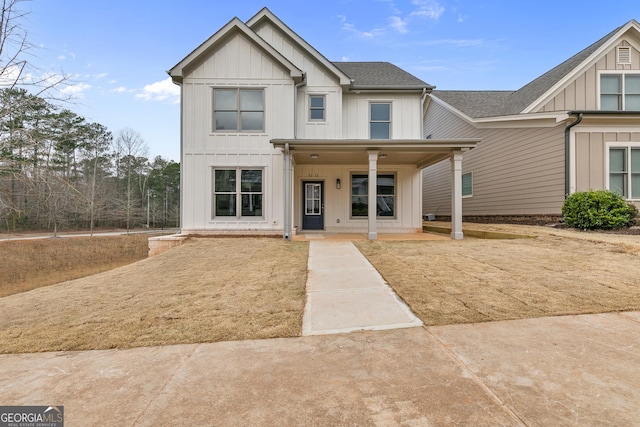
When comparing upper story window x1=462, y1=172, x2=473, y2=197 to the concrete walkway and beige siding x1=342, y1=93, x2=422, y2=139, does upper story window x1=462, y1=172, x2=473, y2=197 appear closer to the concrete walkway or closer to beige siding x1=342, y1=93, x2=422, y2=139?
beige siding x1=342, y1=93, x2=422, y2=139

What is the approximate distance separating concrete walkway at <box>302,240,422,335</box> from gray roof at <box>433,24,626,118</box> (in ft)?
35.8

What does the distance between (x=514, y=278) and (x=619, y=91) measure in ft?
38.1

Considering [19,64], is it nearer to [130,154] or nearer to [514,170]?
[514,170]

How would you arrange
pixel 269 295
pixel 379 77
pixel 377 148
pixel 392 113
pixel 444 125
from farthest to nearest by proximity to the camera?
pixel 444 125
pixel 379 77
pixel 392 113
pixel 377 148
pixel 269 295

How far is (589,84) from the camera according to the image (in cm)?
1098

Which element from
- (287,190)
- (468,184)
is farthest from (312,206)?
(468,184)

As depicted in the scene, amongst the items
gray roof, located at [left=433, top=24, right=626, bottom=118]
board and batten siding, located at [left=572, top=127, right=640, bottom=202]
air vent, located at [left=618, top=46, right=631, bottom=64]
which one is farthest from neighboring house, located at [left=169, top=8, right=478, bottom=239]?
air vent, located at [left=618, top=46, right=631, bottom=64]

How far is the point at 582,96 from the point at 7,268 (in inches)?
957

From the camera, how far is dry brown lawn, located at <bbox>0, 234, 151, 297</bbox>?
10898 millimetres

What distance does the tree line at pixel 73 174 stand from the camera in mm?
5367

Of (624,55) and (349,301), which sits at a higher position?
(624,55)

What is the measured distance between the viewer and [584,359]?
230 cm

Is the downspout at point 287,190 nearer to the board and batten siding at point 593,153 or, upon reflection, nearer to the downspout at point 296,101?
the downspout at point 296,101

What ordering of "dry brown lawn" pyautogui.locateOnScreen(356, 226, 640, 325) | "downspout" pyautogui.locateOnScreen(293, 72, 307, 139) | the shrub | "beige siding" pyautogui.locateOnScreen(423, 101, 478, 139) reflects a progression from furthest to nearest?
1. "beige siding" pyautogui.locateOnScreen(423, 101, 478, 139)
2. "downspout" pyautogui.locateOnScreen(293, 72, 307, 139)
3. the shrub
4. "dry brown lawn" pyautogui.locateOnScreen(356, 226, 640, 325)
